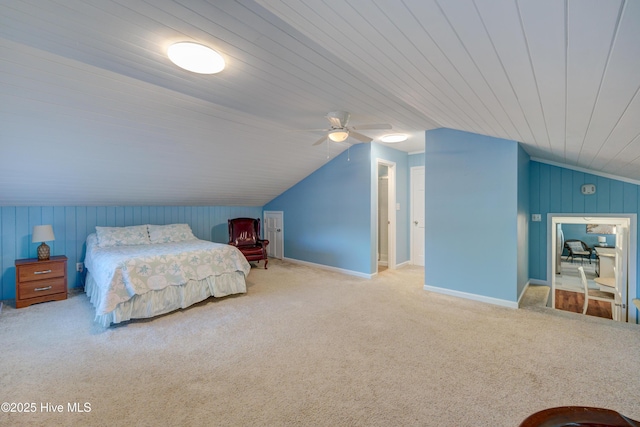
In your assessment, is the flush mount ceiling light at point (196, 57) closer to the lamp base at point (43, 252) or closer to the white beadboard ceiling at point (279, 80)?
the white beadboard ceiling at point (279, 80)

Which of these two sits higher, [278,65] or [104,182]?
[278,65]

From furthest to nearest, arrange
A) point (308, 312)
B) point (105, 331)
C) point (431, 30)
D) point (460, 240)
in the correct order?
point (460, 240), point (308, 312), point (105, 331), point (431, 30)

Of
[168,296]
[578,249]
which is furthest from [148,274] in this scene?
[578,249]

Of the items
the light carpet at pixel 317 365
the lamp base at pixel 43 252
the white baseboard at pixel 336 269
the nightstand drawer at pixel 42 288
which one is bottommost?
the light carpet at pixel 317 365

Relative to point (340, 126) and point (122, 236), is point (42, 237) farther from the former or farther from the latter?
point (340, 126)

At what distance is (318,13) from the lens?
1264 millimetres

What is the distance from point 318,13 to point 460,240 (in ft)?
11.2

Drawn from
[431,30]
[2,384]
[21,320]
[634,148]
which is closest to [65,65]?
[2,384]

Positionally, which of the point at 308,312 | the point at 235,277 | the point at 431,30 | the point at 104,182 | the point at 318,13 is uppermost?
the point at 318,13

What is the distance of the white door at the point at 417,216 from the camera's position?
5.59m

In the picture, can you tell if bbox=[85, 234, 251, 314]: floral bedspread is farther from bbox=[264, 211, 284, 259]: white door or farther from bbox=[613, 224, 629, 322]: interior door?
bbox=[613, 224, 629, 322]: interior door

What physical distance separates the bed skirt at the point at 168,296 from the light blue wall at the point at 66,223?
0.91m

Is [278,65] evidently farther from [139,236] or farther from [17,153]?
[139,236]

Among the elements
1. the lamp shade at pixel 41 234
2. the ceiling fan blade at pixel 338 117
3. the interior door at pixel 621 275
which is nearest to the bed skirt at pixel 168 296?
the lamp shade at pixel 41 234
